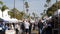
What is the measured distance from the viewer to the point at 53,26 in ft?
61.0

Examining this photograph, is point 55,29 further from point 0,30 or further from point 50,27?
point 0,30

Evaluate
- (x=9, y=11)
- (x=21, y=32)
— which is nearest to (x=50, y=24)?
(x=21, y=32)

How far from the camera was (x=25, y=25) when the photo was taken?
22062 mm

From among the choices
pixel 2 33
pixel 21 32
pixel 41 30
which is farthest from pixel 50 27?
pixel 2 33

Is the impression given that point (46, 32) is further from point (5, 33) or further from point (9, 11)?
point (9, 11)

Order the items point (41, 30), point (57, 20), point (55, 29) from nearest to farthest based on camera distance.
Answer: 1. point (55, 29)
2. point (57, 20)
3. point (41, 30)

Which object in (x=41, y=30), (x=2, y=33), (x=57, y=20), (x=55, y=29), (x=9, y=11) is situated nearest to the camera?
(x=55, y=29)

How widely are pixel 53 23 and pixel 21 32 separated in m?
4.06

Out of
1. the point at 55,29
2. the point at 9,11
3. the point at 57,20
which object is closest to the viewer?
the point at 55,29

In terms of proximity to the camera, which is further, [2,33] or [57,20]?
[2,33]

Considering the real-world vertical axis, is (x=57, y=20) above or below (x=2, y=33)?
above

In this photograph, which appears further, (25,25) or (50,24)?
(25,25)

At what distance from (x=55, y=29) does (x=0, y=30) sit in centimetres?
749

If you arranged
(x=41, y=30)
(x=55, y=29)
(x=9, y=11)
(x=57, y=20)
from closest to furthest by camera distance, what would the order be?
(x=55, y=29) < (x=57, y=20) < (x=41, y=30) < (x=9, y=11)
